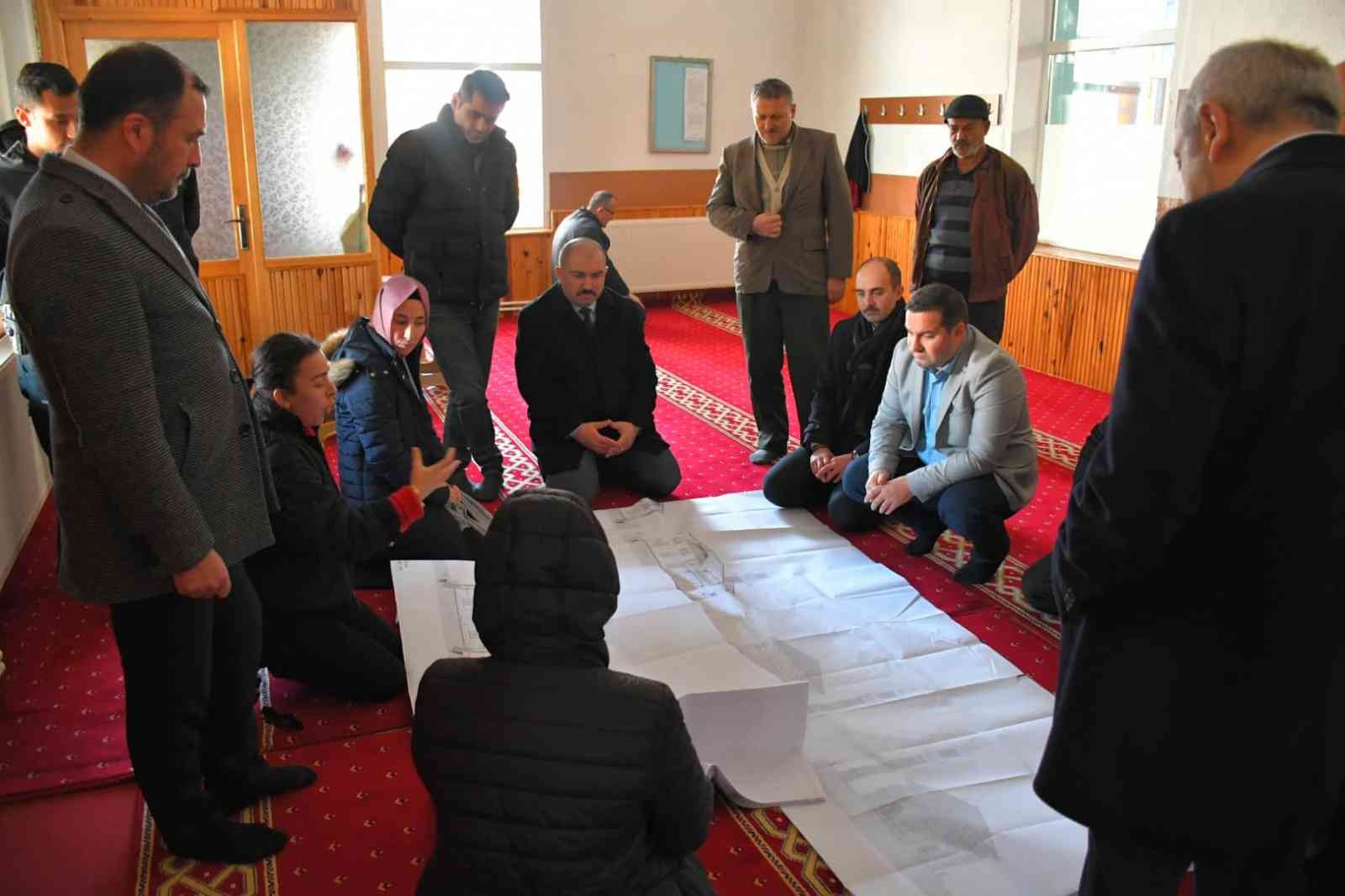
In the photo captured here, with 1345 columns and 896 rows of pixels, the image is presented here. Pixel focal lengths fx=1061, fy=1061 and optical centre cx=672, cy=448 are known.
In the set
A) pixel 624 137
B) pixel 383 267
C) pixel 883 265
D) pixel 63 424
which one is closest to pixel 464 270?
pixel 883 265

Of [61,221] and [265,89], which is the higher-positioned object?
[265,89]

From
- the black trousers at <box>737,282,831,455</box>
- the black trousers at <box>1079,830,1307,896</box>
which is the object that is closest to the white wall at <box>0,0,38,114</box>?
the black trousers at <box>737,282,831,455</box>

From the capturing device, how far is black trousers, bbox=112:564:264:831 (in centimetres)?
170

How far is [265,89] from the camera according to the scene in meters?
5.69

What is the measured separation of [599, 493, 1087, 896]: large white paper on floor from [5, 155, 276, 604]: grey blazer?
1.19m

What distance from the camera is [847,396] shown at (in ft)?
12.4

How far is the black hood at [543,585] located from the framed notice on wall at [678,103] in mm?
7188

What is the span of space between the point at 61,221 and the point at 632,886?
3.87ft

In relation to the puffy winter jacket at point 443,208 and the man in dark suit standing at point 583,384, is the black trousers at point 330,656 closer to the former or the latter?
the man in dark suit standing at point 583,384

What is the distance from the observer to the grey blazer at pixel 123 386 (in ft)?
4.85

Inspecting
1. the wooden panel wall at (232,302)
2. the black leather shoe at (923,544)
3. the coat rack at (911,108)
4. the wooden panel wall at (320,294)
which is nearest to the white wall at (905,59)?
the coat rack at (911,108)

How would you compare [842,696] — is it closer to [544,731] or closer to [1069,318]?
[544,731]

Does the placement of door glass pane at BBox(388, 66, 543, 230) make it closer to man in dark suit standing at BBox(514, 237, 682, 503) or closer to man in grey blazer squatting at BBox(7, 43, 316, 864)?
man in dark suit standing at BBox(514, 237, 682, 503)

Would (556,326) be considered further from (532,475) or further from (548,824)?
(548,824)
